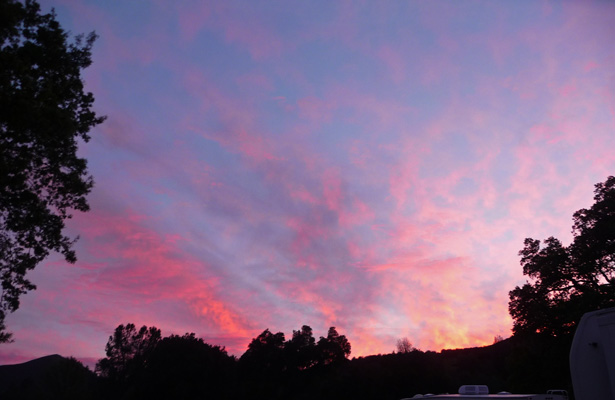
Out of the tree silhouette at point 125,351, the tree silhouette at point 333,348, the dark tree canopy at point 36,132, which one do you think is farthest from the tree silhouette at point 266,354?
the dark tree canopy at point 36,132

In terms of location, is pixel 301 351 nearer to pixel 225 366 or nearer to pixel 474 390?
pixel 225 366

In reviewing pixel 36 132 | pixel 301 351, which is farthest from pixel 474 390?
pixel 301 351

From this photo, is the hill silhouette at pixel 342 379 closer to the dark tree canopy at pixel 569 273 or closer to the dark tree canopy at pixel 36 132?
the dark tree canopy at pixel 569 273

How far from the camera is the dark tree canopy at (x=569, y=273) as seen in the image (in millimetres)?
28266

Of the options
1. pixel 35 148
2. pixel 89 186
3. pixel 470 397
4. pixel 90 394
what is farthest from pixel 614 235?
pixel 90 394

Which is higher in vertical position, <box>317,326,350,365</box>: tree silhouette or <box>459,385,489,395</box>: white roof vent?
<box>317,326,350,365</box>: tree silhouette

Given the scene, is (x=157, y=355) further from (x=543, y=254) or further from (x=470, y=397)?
(x=470, y=397)

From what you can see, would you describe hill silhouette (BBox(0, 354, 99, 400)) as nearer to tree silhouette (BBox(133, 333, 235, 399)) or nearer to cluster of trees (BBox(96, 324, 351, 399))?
cluster of trees (BBox(96, 324, 351, 399))

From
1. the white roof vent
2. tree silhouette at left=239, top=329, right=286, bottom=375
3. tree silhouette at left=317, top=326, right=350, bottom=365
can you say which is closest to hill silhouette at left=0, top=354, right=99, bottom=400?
tree silhouette at left=239, top=329, right=286, bottom=375

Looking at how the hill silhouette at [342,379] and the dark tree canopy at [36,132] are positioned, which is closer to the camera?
the dark tree canopy at [36,132]

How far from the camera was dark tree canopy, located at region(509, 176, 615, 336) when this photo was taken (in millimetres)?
28266

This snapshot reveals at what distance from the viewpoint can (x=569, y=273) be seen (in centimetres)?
2967

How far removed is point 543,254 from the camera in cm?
3072

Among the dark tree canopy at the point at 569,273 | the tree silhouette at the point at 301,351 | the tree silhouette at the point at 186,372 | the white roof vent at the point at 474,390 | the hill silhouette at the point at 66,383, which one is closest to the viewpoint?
the white roof vent at the point at 474,390
